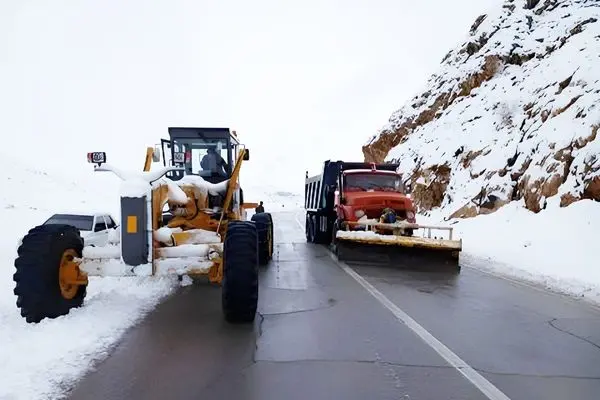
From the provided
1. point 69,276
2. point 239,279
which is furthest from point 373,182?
point 69,276

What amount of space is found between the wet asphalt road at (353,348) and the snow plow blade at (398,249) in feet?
9.82

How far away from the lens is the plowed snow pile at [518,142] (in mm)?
16000

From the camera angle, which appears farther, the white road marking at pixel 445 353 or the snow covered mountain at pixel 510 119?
the snow covered mountain at pixel 510 119

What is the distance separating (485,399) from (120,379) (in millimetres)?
3261

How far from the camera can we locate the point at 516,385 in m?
5.02

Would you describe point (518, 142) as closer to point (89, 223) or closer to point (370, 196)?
point (370, 196)

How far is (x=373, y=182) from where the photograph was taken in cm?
1619

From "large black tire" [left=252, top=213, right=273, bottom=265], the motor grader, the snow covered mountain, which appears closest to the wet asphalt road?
the motor grader

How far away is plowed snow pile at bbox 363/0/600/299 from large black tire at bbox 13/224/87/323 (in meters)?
8.70

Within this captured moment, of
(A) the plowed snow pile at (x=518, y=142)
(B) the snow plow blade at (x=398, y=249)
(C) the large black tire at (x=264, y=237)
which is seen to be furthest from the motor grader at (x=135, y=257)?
(A) the plowed snow pile at (x=518, y=142)

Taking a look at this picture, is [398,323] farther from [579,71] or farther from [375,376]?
[579,71]

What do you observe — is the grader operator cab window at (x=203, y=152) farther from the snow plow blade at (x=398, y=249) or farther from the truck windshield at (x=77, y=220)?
the truck windshield at (x=77, y=220)

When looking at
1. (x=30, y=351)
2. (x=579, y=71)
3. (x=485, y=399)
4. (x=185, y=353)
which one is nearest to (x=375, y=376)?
(x=485, y=399)

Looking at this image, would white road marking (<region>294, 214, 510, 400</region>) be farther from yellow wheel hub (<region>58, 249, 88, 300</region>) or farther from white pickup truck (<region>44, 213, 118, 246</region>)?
white pickup truck (<region>44, 213, 118, 246</region>)
